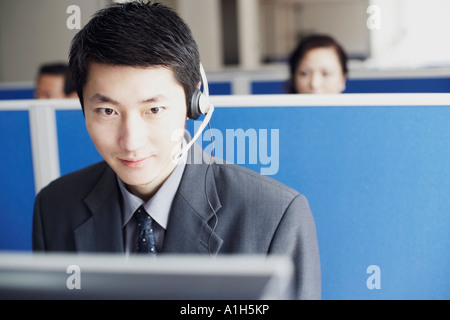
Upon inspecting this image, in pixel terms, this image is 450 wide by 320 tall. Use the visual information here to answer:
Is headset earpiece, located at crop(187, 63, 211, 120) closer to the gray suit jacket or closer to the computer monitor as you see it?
the gray suit jacket

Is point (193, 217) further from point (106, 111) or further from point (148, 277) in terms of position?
point (148, 277)

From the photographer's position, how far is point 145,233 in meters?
0.84

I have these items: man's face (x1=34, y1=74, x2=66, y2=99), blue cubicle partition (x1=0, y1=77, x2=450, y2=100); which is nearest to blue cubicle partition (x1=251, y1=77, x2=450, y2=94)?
blue cubicle partition (x1=0, y1=77, x2=450, y2=100)

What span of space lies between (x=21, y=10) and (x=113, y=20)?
3507mm

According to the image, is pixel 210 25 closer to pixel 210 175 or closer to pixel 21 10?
pixel 21 10

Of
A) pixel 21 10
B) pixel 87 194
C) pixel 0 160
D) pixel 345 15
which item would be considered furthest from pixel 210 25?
pixel 87 194

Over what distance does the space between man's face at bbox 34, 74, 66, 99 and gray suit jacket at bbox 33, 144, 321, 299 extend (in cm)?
138

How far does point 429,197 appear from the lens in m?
0.91

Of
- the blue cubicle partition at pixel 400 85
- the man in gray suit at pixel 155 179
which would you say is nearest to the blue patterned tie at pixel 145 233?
the man in gray suit at pixel 155 179

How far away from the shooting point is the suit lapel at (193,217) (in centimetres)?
83

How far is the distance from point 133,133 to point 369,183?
0.47 m

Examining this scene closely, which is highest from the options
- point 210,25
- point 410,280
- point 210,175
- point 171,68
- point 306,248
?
point 210,25

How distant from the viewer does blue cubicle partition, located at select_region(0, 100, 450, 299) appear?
2.98ft

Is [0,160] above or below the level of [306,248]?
above
